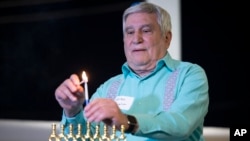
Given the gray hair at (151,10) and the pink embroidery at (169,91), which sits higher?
the gray hair at (151,10)

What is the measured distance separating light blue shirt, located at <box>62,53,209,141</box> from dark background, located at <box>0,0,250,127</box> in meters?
0.53

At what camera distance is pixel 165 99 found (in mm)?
1407

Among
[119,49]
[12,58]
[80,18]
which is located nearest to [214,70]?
[119,49]

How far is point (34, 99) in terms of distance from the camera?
2.34m

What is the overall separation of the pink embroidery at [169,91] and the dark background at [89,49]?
0.58m

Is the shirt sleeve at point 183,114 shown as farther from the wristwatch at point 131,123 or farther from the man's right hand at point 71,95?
the man's right hand at point 71,95

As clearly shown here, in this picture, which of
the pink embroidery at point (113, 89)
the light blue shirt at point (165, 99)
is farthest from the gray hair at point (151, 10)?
the pink embroidery at point (113, 89)

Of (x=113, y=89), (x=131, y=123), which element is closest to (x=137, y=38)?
(x=113, y=89)

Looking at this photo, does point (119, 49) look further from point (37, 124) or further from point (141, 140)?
point (141, 140)

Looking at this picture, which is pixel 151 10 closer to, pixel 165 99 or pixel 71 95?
pixel 165 99

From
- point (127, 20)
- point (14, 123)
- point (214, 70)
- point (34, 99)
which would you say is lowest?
point (14, 123)

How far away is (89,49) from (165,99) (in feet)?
2.93

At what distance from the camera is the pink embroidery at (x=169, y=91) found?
1.39 metres

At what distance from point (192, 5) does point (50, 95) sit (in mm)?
935
